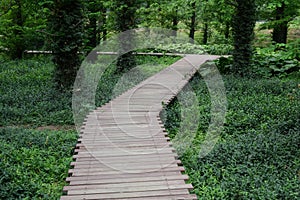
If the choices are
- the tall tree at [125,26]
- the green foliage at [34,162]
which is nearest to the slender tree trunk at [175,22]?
the tall tree at [125,26]

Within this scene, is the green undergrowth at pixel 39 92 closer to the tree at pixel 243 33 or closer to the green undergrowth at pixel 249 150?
the green undergrowth at pixel 249 150

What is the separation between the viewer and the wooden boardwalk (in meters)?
4.05

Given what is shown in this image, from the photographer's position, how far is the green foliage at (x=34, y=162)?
4340 millimetres

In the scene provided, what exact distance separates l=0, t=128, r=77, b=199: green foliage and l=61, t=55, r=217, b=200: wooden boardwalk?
29cm

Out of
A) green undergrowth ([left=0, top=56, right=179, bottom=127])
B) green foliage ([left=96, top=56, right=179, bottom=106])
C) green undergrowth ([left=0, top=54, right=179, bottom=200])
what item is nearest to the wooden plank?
green undergrowth ([left=0, top=54, right=179, bottom=200])

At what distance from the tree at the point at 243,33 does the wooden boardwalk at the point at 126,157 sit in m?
4.44

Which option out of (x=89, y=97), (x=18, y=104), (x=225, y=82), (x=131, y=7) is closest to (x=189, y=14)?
(x=131, y=7)

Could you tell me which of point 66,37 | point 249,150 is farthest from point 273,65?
Answer: point 249,150

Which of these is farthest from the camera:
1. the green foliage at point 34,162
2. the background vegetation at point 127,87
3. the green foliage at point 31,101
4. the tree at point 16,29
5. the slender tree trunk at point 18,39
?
the slender tree trunk at point 18,39

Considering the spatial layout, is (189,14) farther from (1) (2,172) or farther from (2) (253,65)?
(1) (2,172)

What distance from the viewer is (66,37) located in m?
9.30

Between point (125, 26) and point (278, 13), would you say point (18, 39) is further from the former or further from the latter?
point (278, 13)

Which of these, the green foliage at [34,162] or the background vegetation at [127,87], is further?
the background vegetation at [127,87]

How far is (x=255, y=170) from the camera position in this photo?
16.3 ft
